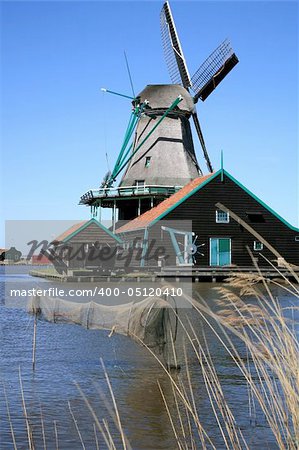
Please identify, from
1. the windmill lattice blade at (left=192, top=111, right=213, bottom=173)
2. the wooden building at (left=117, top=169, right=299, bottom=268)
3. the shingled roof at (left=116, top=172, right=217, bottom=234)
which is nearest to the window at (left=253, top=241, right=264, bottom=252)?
the wooden building at (left=117, top=169, right=299, bottom=268)

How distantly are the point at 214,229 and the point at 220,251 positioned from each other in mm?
1212

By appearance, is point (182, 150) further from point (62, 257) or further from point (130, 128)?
point (62, 257)

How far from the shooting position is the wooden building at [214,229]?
31.8 meters

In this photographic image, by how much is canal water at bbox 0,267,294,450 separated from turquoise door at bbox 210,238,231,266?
20.4 metres

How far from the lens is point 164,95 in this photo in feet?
136

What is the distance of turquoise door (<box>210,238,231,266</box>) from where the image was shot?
32469 mm

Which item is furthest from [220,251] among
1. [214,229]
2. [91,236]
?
[91,236]

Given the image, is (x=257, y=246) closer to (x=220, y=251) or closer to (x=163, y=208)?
(x=220, y=251)

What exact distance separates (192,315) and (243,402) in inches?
347

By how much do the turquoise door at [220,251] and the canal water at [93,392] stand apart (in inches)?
802

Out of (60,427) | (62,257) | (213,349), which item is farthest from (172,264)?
(60,427)

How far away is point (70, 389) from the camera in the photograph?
300 inches

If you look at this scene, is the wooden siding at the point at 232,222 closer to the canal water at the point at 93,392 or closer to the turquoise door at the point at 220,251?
the turquoise door at the point at 220,251

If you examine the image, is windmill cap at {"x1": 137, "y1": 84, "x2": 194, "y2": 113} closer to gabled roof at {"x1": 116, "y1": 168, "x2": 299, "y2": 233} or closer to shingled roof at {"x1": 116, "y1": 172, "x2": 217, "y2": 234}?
shingled roof at {"x1": 116, "y1": 172, "x2": 217, "y2": 234}
